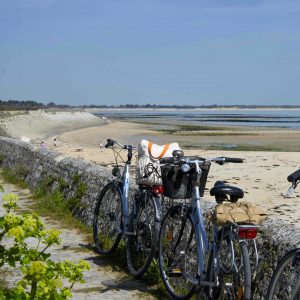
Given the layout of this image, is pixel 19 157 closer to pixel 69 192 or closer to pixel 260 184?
pixel 69 192

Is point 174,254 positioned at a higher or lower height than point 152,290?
higher

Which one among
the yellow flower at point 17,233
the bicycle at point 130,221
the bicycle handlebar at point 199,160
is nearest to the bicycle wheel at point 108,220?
the bicycle at point 130,221

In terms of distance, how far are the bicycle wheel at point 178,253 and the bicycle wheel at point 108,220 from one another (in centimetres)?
114

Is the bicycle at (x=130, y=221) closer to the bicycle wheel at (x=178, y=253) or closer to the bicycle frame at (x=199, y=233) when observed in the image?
the bicycle wheel at (x=178, y=253)

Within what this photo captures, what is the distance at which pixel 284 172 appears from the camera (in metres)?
21.3

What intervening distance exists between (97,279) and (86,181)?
2.84 m

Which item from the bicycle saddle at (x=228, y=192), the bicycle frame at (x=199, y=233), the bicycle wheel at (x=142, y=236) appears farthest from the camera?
the bicycle wheel at (x=142, y=236)

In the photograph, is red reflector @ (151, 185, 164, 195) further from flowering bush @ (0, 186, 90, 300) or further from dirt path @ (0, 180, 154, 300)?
flowering bush @ (0, 186, 90, 300)

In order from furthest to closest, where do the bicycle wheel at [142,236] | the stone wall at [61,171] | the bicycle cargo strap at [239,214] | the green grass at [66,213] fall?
the stone wall at [61,171], the green grass at [66,213], the bicycle wheel at [142,236], the bicycle cargo strap at [239,214]

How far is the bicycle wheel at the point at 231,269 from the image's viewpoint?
369cm

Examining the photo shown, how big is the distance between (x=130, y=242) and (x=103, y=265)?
1.68 feet

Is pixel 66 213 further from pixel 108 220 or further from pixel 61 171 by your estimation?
pixel 108 220

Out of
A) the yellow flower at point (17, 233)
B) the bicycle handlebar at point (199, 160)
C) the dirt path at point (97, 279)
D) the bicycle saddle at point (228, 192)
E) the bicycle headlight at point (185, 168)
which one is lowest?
the dirt path at point (97, 279)

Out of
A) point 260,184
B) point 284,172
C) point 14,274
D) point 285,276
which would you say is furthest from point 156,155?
point 284,172
